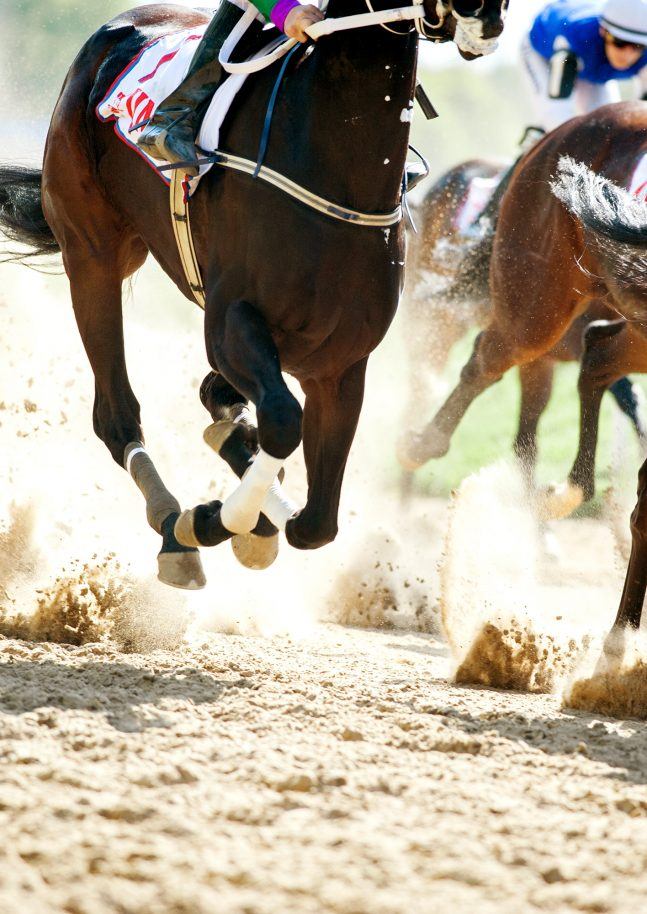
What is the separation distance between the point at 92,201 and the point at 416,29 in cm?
169

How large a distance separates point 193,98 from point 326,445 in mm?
1127

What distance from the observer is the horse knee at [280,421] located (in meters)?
3.27

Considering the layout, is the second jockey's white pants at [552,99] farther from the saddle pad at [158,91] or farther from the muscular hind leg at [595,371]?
the saddle pad at [158,91]

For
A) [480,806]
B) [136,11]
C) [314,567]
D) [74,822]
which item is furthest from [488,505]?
[74,822]

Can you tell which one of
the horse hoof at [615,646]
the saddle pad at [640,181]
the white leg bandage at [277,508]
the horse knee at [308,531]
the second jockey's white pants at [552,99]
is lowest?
the horse hoof at [615,646]

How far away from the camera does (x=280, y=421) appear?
3266 mm

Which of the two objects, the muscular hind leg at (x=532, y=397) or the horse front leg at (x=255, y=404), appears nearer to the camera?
the horse front leg at (x=255, y=404)

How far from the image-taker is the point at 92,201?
173 inches

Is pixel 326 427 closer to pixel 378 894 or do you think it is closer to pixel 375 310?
pixel 375 310

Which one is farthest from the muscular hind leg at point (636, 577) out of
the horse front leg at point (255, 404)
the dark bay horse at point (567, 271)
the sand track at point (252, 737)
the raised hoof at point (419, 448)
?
the raised hoof at point (419, 448)

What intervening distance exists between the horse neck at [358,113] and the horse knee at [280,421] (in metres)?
0.57

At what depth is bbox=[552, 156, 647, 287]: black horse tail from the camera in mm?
4137

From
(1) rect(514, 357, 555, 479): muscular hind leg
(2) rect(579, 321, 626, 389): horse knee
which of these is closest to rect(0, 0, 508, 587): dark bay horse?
(2) rect(579, 321, 626, 389): horse knee

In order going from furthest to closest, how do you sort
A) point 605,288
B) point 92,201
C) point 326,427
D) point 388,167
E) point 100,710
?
point 605,288 → point 92,201 → point 326,427 → point 388,167 → point 100,710
